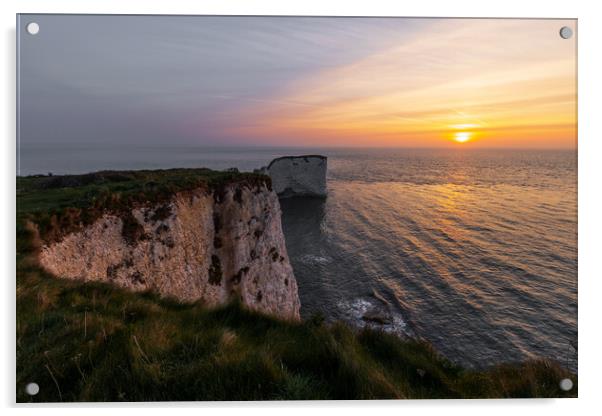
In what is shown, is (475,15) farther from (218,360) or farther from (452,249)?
(452,249)

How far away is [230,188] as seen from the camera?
16531 millimetres

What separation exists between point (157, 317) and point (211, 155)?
33.6 feet

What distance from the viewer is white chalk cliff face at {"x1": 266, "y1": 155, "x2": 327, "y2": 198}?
67950 millimetres

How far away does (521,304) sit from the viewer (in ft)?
59.1

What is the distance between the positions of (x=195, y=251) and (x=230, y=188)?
406 cm

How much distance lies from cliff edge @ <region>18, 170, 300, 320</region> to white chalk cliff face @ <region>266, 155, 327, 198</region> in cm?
4807

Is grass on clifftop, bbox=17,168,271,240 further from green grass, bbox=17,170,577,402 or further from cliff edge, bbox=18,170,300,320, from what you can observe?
green grass, bbox=17,170,577,402

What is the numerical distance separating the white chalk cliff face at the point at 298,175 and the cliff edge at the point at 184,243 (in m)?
48.1

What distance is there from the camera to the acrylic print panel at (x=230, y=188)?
3.80 meters

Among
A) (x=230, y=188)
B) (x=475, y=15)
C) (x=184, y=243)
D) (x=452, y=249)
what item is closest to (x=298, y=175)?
(x=452, y=249)

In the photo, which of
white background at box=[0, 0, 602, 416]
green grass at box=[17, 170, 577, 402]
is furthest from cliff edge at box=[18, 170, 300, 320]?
white background at box=[0, 0, 602, 416]

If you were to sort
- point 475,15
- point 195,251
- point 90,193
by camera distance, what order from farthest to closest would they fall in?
1. point 195,251
2. point 90,193
3. point 475,15

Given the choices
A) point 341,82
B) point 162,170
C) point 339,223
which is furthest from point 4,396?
point 339,223
